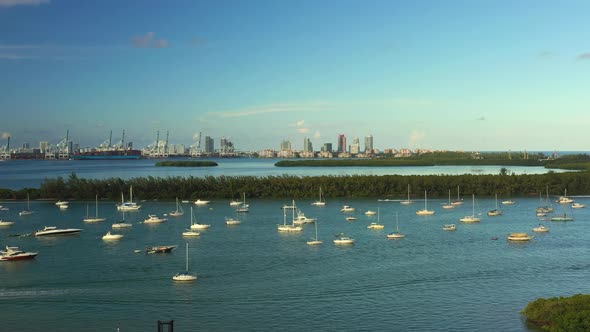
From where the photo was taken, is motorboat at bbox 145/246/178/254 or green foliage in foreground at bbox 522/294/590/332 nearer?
green foliage in foreground at bbox 522/294/590/332

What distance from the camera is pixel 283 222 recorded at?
5206 cm

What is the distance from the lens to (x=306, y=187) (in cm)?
7544

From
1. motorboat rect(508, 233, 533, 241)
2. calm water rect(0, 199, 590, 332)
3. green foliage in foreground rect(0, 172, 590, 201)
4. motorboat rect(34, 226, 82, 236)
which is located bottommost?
calm water rect(0, 199, 590, 332)

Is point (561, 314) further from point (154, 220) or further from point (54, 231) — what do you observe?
point (154, 220)

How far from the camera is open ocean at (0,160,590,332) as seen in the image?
78.0 feet

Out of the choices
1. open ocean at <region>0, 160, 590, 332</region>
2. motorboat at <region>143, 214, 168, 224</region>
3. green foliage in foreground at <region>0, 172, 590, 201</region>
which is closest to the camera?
open ocean at <region>0, 160, 590, 332</region>

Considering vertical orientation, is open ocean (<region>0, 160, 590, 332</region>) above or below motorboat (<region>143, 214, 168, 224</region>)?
below

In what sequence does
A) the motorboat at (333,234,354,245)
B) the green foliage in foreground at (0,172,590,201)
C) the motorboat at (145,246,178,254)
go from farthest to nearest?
the green foliage in foreground at (0,172,590,201) < the motorboat at (333,234,354,245) < the motorboat at (145,246,178,254)

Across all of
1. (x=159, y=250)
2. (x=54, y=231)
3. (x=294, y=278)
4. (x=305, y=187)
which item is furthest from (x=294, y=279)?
(x=305, y=187)

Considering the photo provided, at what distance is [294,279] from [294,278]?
0.72 ft

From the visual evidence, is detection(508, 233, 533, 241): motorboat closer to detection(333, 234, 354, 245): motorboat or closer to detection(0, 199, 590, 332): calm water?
detection(0, 199, 590, 332): calm water

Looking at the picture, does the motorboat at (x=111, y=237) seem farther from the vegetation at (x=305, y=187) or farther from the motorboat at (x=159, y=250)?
the vegetation at (x=305, y=187)

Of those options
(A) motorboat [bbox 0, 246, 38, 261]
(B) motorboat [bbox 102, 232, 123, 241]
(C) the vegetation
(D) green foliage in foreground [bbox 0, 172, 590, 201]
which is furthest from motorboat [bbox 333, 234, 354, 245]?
(C) the vegetation

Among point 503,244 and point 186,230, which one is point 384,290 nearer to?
point 503,244
